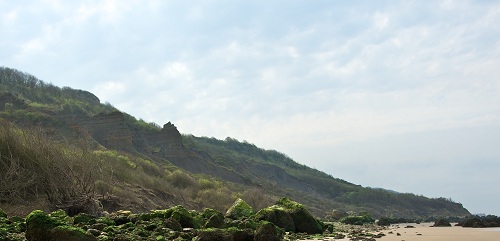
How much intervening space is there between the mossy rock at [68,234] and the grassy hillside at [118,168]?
9.75m

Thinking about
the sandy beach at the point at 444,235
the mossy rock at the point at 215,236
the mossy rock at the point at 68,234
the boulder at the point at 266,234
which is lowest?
the mossy rock at the point at 68,234

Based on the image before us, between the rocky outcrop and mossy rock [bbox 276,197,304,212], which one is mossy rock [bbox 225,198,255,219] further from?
mossy rock [bbox 276,197,304,212]

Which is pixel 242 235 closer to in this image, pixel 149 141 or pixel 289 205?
pixel 289 205

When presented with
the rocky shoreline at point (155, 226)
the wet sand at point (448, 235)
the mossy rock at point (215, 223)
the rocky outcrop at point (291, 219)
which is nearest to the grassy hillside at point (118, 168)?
the rocky shoreline at point (155, 226)

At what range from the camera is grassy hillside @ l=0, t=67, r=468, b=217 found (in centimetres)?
1995

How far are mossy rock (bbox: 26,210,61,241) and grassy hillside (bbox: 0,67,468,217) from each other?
9049mm

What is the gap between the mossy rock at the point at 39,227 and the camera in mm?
10383

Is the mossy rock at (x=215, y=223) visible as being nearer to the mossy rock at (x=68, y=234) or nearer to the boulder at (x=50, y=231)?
the boulder at (x=50, y=231)

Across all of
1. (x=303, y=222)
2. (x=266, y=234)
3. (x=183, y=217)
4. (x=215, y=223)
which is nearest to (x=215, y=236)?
(x=266, y=234)

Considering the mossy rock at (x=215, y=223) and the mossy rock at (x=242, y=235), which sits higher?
the mossy rock at (x=215, y=223)

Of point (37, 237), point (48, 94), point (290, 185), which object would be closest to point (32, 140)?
point (37, 237)

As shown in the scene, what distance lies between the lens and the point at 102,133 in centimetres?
6938

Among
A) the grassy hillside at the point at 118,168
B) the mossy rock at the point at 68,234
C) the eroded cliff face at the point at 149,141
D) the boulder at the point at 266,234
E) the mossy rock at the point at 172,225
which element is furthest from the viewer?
the eroded cliff face at the point at 149,141

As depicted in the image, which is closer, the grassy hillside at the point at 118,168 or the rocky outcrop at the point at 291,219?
the grassy hillside at the point at 118,168
